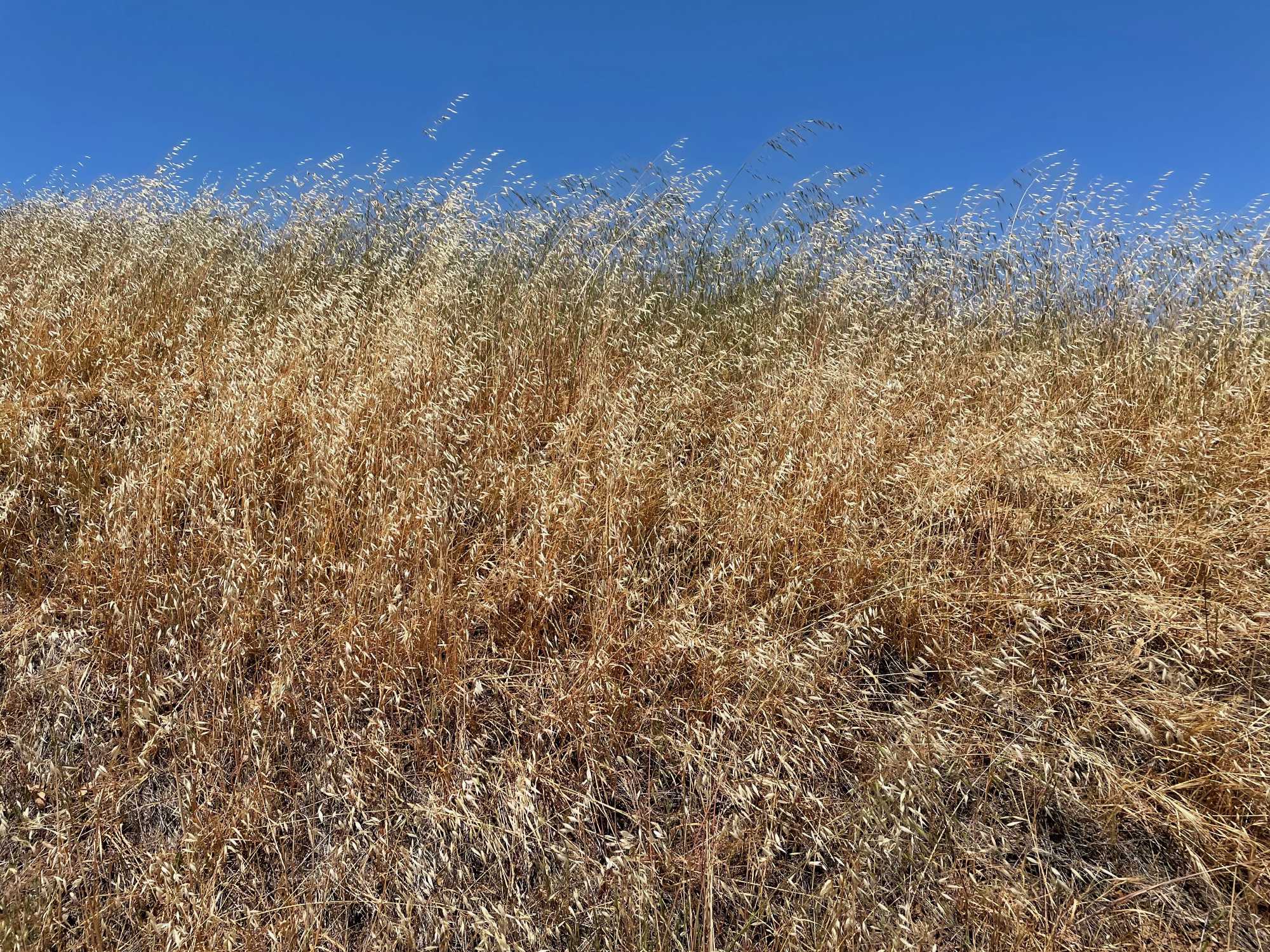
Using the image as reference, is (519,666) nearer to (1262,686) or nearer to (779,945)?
(779,945)

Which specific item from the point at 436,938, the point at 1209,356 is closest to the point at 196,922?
the point at 436,938

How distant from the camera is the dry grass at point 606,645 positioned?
5.31ft

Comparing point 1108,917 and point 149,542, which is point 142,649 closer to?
point 149,542

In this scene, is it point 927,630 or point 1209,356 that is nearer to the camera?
point 927,630

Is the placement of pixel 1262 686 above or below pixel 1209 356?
below

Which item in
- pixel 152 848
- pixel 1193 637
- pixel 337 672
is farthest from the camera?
pixel 1193 637

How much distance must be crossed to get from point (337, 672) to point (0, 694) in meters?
0.98

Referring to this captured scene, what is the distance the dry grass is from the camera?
1.62m

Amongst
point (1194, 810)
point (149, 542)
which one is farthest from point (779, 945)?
point (149, 542)

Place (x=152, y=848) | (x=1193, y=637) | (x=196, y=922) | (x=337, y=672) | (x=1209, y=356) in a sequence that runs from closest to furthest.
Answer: (x=196, y=922) → (x=152, y=848) → (x=337, y=672) → (x=1193, y=637) → (x=1209, y=356)

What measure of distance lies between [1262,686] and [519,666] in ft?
7.26

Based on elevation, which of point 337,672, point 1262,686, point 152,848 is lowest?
point 152,848

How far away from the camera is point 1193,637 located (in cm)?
206

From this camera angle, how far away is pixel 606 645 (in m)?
1.95
